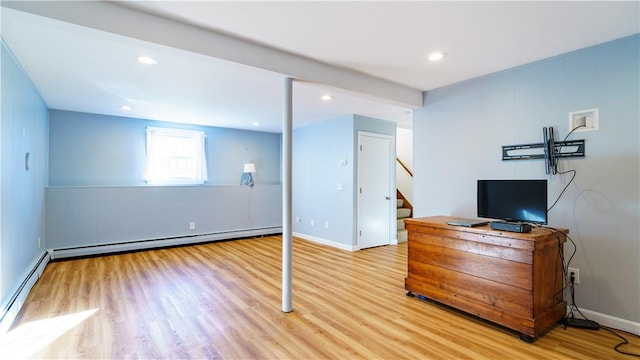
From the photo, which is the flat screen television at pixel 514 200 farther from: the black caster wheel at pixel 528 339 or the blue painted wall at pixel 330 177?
the blue painted wall at pixel 330 177

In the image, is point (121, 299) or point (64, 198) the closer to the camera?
point (121, 299)

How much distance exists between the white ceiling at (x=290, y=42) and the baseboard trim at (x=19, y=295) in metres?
2.22

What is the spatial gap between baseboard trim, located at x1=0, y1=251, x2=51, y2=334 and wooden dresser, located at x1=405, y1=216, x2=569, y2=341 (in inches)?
144

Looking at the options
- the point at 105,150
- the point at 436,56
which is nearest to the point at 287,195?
the point at 436,56

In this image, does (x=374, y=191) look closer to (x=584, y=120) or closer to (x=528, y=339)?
(x=584, y=120)

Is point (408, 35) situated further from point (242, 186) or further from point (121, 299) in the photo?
point (242, 186)

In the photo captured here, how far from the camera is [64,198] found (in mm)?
4668

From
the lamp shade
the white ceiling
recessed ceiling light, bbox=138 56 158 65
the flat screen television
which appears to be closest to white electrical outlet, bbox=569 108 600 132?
the white ceiling

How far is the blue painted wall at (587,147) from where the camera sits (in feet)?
8.07

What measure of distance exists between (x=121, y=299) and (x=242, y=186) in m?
3.56

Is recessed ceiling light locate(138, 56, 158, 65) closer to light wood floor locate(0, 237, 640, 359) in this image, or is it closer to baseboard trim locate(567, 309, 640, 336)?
light wood floor locate(0, 237, 640, 359)

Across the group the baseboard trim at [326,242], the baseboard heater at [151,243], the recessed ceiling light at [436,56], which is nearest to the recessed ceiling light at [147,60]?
the recessed ceiling light at [436,56]

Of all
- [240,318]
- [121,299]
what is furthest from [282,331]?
[121,299]

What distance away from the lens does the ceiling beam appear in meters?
1.90
